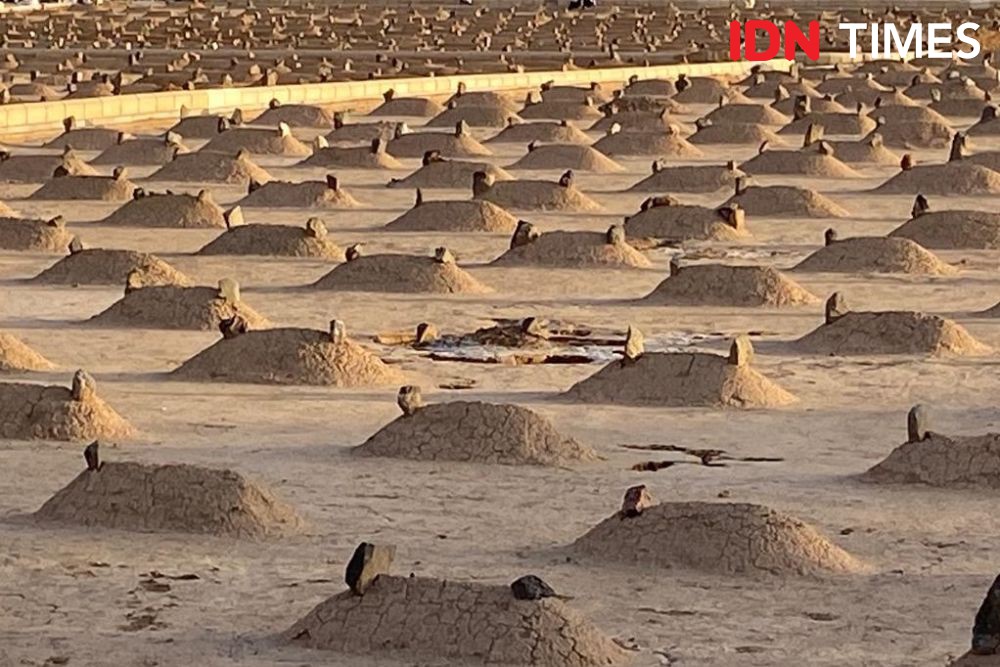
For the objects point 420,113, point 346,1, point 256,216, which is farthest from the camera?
point 346,1

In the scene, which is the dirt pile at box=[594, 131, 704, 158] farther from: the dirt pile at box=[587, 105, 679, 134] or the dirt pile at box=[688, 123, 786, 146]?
the dirt pile at box=[688, 123, 786, 146]

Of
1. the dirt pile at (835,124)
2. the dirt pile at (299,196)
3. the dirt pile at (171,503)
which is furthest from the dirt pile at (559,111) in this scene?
the dirt pile at (171,503)

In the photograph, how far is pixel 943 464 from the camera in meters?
13.9

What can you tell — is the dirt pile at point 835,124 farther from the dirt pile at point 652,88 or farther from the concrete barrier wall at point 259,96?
the concrete barrier wall at point 259,96

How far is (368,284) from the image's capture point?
72.8 feet


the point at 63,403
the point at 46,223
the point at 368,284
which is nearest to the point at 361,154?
the point at 46,223

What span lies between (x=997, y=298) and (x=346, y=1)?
75.7m

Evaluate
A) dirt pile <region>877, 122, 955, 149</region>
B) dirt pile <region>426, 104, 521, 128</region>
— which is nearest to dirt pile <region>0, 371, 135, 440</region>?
dirt pile <region>877, 122, 955, 149</region>

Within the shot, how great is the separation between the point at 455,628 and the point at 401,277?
12.2m

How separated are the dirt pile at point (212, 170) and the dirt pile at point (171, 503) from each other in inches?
789

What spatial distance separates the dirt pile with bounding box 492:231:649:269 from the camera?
79.1 feet

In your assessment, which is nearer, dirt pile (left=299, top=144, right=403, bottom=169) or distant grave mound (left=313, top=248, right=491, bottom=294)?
distant grave mound (left=313, top=248, right=491, bottom=294)

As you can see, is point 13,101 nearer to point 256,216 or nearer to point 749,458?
point 256,216

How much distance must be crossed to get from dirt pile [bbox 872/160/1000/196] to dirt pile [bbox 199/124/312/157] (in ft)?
28.7
